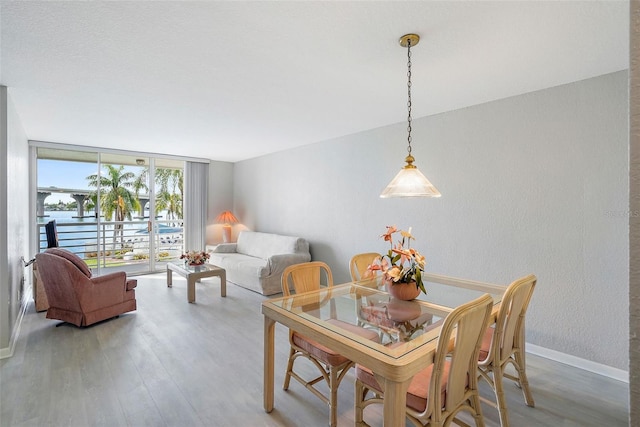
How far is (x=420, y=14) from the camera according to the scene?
6.02 feet

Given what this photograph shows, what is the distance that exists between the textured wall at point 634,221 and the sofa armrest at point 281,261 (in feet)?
A: 14.7

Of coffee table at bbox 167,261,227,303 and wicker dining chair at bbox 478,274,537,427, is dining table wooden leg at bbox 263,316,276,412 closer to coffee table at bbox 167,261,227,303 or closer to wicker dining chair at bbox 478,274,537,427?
wicker dining chair at bbox 478,274,537,427

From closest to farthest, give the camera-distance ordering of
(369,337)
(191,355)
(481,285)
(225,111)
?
(369,337) < (481,285) < (191,355) < (225,111)

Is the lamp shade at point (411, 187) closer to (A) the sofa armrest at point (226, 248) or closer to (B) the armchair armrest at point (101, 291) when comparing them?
(B) the armchair armrest at point (101, 291)

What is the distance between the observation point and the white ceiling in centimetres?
181

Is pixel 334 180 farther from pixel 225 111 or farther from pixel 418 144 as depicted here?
pixel 225 111

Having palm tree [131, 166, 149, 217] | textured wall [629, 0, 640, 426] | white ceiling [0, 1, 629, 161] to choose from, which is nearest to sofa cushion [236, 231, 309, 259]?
palm tree [131, 166, 149, 217]

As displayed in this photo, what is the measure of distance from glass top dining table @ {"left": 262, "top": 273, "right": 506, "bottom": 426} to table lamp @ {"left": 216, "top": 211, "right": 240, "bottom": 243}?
476cm

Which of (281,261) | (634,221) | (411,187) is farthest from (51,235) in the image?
(634,221)

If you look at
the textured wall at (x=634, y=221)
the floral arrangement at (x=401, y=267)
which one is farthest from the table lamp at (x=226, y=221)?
the textured wall at (x=634, y=221)

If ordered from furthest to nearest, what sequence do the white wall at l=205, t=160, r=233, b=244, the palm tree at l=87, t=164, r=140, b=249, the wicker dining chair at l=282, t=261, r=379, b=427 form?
the white wall at l=205, t=160, r=233, b=244 < the palm tree at l=87, t=164, r=140, b=249 < the wicker dining chair at l=282, t=261, r=379, b=427

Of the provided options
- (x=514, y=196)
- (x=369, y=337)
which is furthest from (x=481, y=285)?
(x=369, y=337)

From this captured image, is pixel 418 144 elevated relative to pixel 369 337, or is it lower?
elevated

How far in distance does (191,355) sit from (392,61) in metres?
3.01
